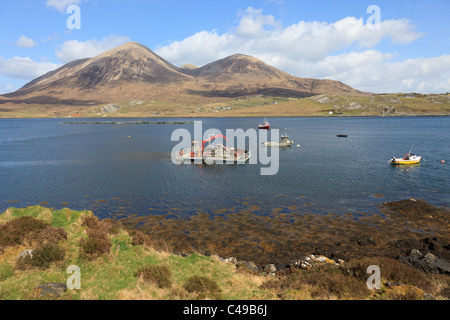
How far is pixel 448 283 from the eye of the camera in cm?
1675

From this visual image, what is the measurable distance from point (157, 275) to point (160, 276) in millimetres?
192

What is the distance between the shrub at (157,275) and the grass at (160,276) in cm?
5

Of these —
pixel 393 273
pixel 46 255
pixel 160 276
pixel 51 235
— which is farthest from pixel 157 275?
pixel 393 273

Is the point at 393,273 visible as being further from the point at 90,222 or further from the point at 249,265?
the point at 90,222

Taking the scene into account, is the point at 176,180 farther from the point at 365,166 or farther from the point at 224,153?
the point at 365,166

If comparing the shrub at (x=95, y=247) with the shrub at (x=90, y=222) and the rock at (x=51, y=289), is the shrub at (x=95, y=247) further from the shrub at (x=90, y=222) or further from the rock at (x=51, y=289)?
the shrub at (x=90, y=222)

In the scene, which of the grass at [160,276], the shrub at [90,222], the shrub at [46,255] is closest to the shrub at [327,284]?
the grass at [160,276]

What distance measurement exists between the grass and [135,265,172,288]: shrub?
5 cm

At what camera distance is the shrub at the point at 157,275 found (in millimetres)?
15836

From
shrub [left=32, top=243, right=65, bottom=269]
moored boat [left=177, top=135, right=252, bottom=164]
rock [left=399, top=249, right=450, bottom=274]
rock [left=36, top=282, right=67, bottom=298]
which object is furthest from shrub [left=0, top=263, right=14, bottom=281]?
moored boat [left=177, top=135, right=252, bottom=164]

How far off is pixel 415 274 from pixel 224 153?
5541 centimetres

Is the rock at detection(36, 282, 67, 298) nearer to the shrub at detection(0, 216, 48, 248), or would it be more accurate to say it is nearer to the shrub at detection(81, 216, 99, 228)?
the shrub at detection(0, 216, 48, 248)

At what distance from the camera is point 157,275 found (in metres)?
16.2
